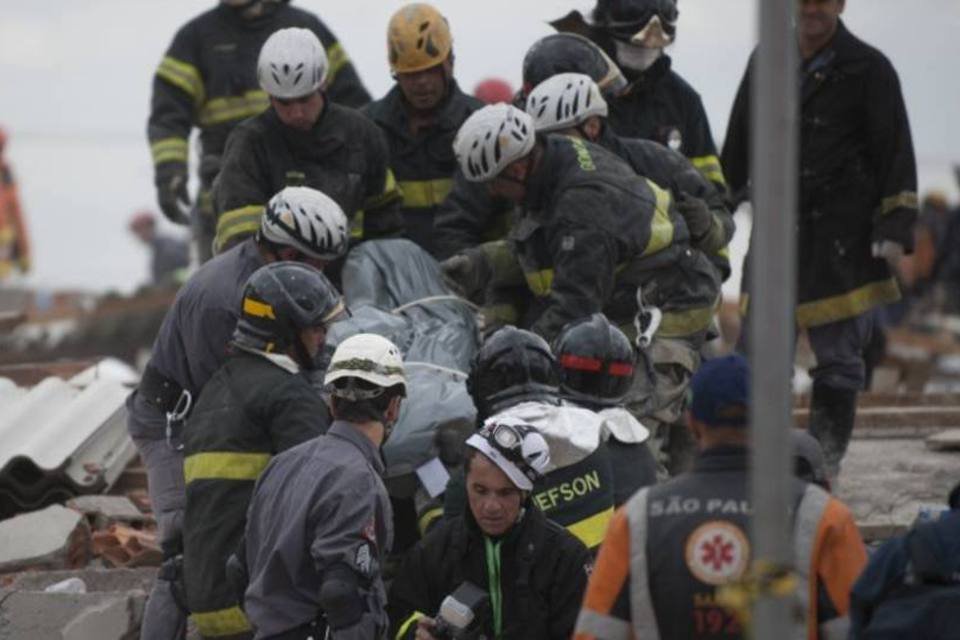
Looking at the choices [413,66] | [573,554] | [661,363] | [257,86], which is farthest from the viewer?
[257,86]

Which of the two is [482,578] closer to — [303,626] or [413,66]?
[303,626]

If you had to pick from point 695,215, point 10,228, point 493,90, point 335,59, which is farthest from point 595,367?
point 10,228

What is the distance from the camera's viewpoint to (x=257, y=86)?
48.8 ft

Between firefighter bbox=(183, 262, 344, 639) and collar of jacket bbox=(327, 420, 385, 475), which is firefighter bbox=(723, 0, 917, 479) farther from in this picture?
collar of jacket bbox=(327, 420, 385, 475)

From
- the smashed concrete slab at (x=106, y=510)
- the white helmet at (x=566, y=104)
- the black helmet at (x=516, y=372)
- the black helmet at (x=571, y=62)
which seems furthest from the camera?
the smashed concrete slab at (x=106, y=510)

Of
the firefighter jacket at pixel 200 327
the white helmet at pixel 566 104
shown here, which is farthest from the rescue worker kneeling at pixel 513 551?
the white helmet at pixel 566 104

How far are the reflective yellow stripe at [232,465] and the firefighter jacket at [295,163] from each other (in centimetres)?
285

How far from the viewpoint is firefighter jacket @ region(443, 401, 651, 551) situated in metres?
9.59

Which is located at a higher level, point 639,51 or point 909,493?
point 639,51

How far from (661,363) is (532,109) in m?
1.27

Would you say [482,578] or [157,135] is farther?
[157,135]

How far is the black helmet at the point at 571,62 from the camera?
13.0 metres

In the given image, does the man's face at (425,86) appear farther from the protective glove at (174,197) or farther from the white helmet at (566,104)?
the protective glove at (174,197)

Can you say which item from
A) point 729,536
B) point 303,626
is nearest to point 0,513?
point 303,626
